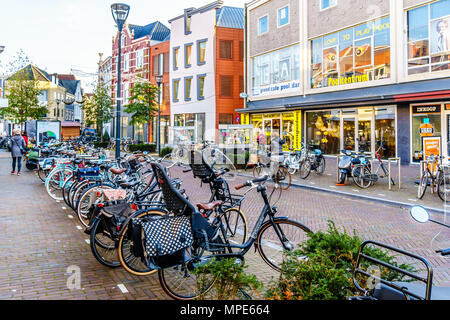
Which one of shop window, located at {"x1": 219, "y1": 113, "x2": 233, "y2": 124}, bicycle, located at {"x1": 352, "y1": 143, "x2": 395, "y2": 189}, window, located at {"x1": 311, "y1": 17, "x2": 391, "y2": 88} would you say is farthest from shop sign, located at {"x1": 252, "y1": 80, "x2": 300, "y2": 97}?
bicycle, located at {"x1": 352, "y1": 143, "x2": 395, "y2": 189}

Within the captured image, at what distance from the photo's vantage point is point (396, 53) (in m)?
18.0

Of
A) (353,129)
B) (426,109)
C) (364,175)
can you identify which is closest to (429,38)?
(426,109)

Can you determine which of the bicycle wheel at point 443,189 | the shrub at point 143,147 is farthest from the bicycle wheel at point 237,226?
the shrub at point 143,147

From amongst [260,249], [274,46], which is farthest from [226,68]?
[260,249]

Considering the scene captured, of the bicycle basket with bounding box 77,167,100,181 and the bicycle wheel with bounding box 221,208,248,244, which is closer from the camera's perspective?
the bicycle wheel with bounding box 221,208,248,244

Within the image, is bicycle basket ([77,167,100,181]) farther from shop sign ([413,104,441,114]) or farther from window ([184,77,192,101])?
window ([184,77,192,101])

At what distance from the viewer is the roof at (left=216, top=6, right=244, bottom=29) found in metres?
33.0

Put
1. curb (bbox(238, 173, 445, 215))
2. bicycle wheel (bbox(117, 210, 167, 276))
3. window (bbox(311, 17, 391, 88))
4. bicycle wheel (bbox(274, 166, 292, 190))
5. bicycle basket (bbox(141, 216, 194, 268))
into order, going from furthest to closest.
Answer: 1. window (bbox(311, 17, 391, 88))
2. bicycle wheel (bbox(274, 166, 292, 190))
3. curb (bbox(238, 173, 445, 215))
4. bicycle wheel (bbox(117, 210, 167, 276))
5. bicycle basket (bbox(141, 216, 194, 268))

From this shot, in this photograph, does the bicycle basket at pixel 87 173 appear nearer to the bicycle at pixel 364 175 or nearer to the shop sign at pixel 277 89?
the bicycle at pixel 364 175

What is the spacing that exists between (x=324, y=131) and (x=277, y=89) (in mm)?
4571

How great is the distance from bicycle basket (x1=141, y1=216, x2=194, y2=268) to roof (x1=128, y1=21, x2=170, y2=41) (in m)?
42.0

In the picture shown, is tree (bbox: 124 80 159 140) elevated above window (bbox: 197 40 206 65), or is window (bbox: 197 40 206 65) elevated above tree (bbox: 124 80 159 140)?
window (bbox: 197 40 206 65)

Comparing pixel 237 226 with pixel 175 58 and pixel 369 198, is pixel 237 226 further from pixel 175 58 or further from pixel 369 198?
pixel 175 58
